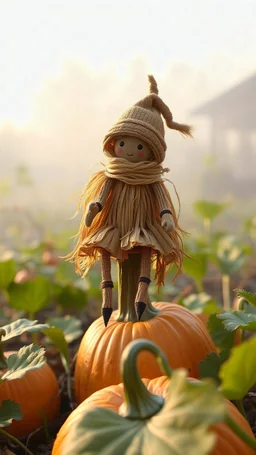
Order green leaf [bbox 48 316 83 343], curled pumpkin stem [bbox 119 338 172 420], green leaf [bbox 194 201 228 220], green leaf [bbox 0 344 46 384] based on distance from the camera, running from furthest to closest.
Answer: green leaf [bbox 194 201 228 220], green leaf [bbox 48 316 83 343], green leaf [bbox 0 344 46 384], curled pumpkin stem [bbox 119 338 172 420]

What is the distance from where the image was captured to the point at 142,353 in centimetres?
86

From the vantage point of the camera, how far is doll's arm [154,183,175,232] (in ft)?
2.68

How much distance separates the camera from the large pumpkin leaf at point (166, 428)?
451mm

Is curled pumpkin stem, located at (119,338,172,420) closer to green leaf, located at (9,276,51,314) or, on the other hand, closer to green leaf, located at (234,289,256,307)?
green leaf, located at (234,289,256,307)

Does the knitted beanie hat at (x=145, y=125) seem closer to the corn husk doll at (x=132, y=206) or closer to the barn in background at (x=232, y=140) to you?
the corn husk doll at (x=132, y=206)

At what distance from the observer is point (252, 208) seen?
3922 millimetres

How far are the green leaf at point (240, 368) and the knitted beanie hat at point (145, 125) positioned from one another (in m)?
0.40

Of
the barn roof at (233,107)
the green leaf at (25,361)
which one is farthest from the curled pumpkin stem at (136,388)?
the barn roof at (233,107)

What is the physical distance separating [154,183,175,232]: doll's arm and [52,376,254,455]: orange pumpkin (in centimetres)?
22

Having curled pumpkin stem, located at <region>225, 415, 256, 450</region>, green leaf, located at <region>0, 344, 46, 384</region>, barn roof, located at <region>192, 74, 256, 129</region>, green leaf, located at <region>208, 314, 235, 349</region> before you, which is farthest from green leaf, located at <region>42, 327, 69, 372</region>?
barn roof, located at <region>192, 74, 256, 129</region>

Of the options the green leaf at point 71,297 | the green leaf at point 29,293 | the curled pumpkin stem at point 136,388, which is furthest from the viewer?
the green leaf at point 71,297

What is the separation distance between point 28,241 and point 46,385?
109 inches

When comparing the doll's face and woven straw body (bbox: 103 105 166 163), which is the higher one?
woven straw body (bbox: 103 105 166 163)

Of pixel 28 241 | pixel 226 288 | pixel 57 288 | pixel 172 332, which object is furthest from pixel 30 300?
pixel 28 241
